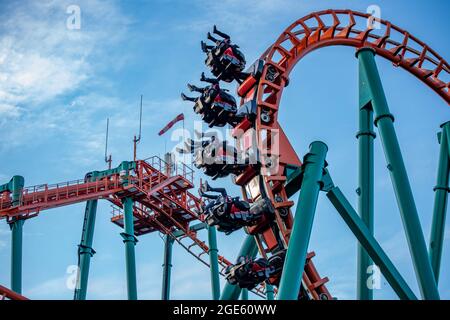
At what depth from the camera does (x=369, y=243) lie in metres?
11.8

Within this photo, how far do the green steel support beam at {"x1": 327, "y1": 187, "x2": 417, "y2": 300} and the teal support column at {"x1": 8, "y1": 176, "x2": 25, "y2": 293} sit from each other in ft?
26.9

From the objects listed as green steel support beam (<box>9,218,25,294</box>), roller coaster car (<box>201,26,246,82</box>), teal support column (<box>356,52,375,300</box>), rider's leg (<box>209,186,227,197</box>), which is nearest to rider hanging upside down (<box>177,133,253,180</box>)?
rider's leg (<box>209,186,227,197</box>)

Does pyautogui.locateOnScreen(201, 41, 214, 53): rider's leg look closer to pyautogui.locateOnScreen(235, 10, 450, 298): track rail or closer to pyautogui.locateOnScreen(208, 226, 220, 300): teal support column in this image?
pyautogui.locateOnScreen(235, 10, 450, 298): track rail

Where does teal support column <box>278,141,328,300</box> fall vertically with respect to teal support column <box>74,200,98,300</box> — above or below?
below

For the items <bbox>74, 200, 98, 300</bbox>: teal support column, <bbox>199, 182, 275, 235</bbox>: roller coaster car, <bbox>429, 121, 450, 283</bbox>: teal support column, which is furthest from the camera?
<bbox>74, 200, 98, 300</bbox>: teal support column

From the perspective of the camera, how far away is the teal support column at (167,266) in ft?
76.4

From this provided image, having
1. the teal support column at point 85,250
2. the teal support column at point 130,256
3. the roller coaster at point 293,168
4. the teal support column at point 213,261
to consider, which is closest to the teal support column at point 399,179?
the roller coaster at point 293,168

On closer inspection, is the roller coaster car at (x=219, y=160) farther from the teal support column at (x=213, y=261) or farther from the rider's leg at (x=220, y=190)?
the teal support column at (x=213, y=261)

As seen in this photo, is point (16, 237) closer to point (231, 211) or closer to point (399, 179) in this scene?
point (231, 211)

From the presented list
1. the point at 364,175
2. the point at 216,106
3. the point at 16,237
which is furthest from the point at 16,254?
the point at 364,175

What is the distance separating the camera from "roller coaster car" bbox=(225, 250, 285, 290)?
11.9 meters

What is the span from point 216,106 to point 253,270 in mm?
2867

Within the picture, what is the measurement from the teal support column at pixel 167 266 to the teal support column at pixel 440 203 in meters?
10.4

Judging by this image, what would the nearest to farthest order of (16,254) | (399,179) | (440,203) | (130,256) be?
(399,179) < (440,203) < (16,254) < (130,256)
